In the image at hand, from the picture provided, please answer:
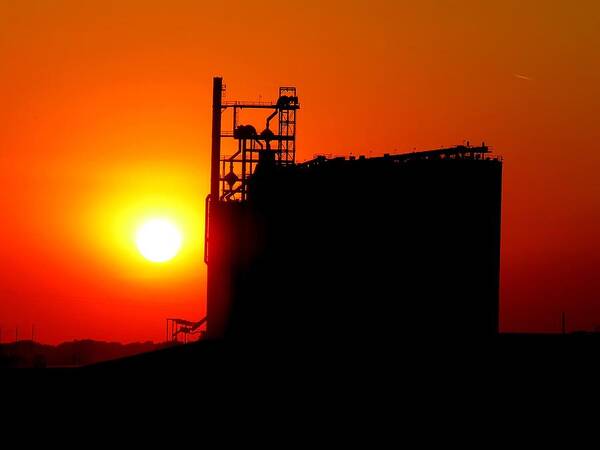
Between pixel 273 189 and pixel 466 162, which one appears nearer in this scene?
pixel 466 162

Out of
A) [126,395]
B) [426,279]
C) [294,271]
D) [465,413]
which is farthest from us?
[294,271]

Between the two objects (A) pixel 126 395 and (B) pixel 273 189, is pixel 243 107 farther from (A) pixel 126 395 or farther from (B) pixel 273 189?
(A) pixel 126 395

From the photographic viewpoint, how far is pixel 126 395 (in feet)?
127

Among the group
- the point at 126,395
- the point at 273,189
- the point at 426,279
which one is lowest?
the point at 126,395

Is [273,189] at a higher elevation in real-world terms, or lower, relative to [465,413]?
higher

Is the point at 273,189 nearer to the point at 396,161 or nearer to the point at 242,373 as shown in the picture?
the point at 396,161

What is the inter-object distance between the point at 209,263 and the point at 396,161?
17.3 metres

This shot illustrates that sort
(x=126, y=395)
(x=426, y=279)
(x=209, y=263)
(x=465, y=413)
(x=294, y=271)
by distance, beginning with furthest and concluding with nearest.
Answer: (x=209, y=263)
(x=294, y=271)
(x=426, y=279)
(x=126, y=395)
(x=465, y=413)

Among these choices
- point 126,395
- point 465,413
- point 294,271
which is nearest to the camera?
point 465,413

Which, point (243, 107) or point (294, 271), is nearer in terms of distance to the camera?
point (294, 271)

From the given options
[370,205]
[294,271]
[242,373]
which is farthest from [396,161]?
[242,373]

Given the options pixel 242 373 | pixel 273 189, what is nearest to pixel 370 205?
pixel 273 189

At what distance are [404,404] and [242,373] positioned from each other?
5.66m

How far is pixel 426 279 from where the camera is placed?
50.1 metres
